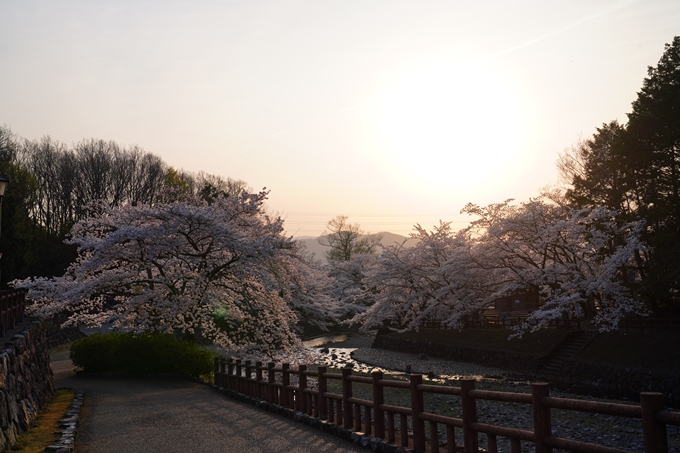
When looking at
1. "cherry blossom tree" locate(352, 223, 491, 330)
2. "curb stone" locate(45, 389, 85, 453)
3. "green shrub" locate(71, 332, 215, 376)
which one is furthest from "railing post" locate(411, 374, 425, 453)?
"cherry blossom tree" locate(352, 223, 491, 330)

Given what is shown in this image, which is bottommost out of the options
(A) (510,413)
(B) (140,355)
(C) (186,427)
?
(A) (510,413)

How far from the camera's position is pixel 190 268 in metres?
21.8

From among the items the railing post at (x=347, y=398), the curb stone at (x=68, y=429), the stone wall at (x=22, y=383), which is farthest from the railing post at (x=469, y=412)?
the stone wall at (x=22, y=383)

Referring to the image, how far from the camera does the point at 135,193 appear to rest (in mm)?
55000

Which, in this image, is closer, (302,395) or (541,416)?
(541,416)

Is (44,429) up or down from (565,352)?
up

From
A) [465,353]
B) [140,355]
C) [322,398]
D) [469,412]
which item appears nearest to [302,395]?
[322,398]

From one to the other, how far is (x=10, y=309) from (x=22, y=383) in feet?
20.1

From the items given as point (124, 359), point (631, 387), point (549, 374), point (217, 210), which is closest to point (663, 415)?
point (217, 210)

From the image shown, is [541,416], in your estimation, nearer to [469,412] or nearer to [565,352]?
[469,412]

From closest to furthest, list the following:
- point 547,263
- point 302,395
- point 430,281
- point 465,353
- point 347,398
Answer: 1. point 347,398
2. point 302,395
3. point 547,263
4. point 465,353
5. point 430,281

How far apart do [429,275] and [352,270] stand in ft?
89.8

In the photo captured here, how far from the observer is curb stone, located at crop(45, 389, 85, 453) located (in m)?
9.01

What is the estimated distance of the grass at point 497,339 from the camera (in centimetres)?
2895
